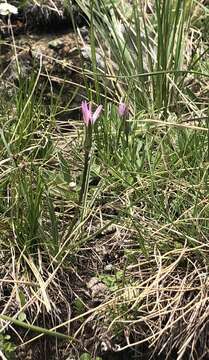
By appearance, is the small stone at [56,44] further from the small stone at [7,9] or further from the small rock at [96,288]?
the small rock at [96,288]

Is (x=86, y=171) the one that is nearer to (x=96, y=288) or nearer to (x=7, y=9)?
(x=96, y=288)

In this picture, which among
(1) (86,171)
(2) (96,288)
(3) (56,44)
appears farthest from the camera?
(3) (56,44)

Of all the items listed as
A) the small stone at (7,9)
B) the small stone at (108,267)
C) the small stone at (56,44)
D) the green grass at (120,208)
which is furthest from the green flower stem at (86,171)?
the small stone at (56,44)

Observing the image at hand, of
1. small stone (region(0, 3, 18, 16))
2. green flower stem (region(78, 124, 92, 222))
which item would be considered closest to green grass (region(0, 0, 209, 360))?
green flower stem (region(78, 124, 92, 222))

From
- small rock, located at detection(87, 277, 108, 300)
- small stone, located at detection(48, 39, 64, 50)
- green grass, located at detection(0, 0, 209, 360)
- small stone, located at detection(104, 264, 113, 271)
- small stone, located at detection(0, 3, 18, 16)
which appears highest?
small stone, located at detection(0, 3, 18, 16)

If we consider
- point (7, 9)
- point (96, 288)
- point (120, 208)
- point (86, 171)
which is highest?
point (7, 9)

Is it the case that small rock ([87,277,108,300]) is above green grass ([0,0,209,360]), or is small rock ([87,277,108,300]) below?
below

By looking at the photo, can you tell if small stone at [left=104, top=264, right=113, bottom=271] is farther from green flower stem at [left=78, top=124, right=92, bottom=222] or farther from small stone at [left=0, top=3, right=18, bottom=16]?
small stone at [left=0, top=3, right=18, bottom=16]

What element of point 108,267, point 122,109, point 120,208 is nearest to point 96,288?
point 108,267
